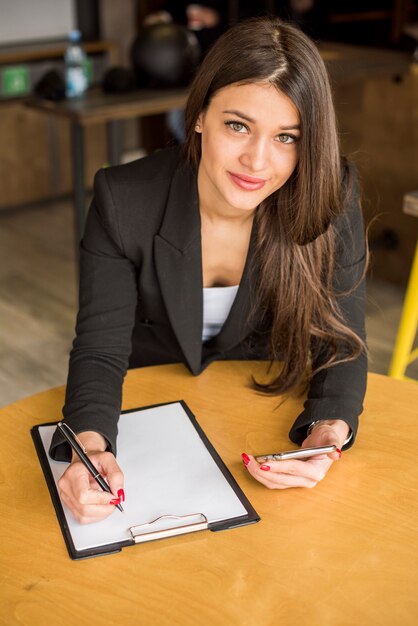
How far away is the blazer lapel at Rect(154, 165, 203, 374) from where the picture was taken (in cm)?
144

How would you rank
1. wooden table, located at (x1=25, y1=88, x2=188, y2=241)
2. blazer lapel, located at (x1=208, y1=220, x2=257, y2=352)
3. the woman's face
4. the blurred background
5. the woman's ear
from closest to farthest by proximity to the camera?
the woman's face, the woman's ear, blazer lapel, located at (x1=208, y1=220, x2=257, y2=352), wooden table, located at (x1=25, y1=88, x2=188, y2=241), the blurred background

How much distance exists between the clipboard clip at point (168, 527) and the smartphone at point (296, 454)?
0.13 meters

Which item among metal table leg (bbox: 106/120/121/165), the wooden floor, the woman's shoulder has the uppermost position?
the woman's shoulder

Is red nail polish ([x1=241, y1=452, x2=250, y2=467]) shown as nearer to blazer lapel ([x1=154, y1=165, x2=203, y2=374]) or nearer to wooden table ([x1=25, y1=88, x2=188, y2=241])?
blazer lapel ([x1=154, y1=165, x2=203, y2=374])

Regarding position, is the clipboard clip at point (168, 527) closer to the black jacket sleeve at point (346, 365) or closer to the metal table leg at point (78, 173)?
the black jacket sleeve at point (346, 365)

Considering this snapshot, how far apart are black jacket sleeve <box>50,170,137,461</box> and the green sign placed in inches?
122

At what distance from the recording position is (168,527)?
1.01 m

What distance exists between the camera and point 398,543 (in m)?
1.00

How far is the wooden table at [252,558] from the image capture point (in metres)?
0.89

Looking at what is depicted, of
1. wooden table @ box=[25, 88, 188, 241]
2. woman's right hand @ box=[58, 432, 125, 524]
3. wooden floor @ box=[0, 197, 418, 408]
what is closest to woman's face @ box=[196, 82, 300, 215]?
woman's right hand @ box=[58, 432, 125, 524]

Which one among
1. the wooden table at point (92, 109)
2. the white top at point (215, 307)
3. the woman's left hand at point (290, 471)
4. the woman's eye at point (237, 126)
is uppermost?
the woman's eye at point (237, 126)

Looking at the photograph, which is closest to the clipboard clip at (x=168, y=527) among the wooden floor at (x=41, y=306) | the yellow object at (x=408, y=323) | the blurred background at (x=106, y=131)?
the blurred background at (x=106, y=131)

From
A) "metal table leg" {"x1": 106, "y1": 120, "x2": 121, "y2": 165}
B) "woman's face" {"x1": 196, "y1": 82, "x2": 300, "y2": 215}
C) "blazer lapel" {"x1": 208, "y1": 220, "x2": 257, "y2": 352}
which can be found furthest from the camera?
"metal table leg" {"x1": 106, "y1": 120, "x2": 121, "y2": 165}

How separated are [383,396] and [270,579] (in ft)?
1.66
